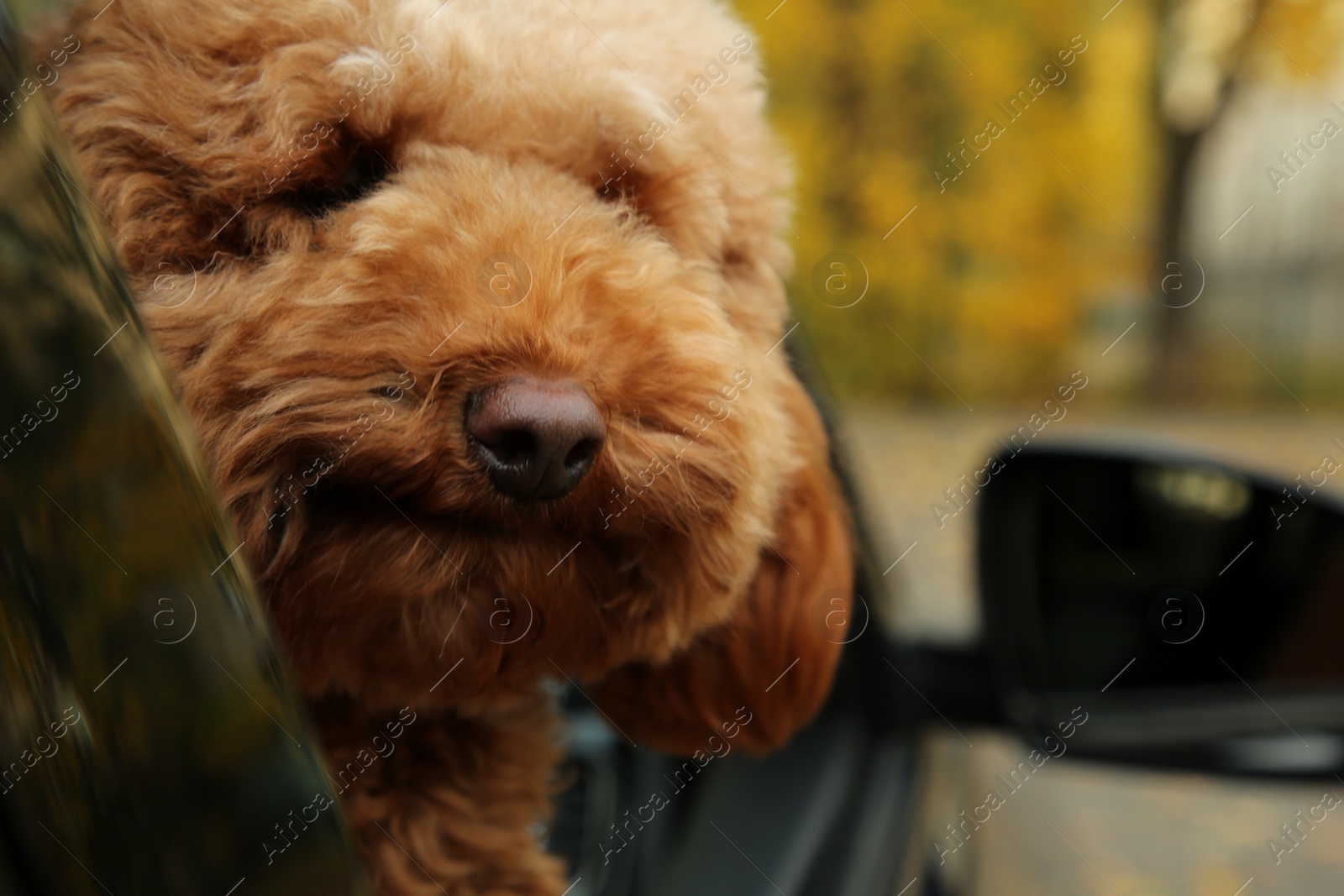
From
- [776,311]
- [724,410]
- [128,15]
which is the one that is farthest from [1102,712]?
[128,15]

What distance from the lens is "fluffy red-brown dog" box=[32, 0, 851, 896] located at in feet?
2.93

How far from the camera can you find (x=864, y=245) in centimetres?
565

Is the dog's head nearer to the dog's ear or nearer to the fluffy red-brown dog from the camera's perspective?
the fluffy red-brown dog

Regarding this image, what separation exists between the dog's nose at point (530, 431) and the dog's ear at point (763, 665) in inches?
19.7

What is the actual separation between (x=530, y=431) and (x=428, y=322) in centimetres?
14

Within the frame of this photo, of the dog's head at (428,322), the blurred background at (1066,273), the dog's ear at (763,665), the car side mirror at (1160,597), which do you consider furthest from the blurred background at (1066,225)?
the dog's head at (428,322)

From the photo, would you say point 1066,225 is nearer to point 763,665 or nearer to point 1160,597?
point 1160,597

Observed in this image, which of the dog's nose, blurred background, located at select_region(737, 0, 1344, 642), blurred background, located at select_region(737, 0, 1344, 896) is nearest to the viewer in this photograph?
the dog's nose

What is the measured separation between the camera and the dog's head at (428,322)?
0.89 metres

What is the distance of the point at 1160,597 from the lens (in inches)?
78.5

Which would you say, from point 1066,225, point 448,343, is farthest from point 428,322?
point 1066,225

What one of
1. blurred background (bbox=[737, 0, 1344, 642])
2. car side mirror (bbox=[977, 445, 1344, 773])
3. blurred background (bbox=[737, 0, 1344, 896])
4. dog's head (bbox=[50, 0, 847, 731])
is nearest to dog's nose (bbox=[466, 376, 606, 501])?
dog's head (bbox=[50, 0, 847, 731])

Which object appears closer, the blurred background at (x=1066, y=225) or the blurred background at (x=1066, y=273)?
the blurred background at (x=1066, y=273)

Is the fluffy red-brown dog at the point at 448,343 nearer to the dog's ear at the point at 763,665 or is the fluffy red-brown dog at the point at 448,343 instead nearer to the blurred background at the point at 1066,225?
the dog's ear at the point at 763,665
